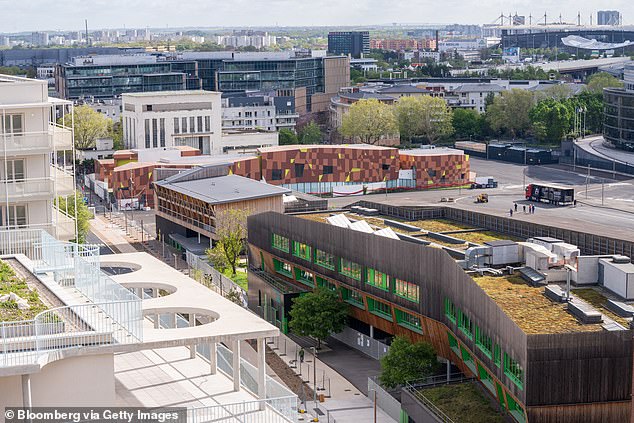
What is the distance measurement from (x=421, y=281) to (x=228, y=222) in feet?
80.9

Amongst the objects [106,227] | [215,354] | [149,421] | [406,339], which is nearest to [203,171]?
[106,227]

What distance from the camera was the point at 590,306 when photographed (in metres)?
32.6

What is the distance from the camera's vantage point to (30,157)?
102 ft

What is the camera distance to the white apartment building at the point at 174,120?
104 meters

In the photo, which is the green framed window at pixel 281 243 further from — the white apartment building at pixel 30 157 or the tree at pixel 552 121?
the tree at pixel 552 121

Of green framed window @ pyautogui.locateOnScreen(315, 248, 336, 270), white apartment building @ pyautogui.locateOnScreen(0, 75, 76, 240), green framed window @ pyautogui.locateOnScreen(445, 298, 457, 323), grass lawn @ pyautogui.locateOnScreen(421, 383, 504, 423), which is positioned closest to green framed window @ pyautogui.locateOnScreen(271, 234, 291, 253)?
green framed window @ pyautogui.locateOnScreen(315, 248, 336, 270)

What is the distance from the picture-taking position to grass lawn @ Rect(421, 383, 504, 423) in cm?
3247

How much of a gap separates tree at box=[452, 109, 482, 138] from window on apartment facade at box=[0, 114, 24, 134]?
10305 cm

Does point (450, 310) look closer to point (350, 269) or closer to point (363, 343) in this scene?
point (363, 343)

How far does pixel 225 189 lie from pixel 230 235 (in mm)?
9176

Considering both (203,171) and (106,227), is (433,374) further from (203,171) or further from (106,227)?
(106,227)

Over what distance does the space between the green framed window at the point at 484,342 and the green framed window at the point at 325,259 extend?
43.3 feet

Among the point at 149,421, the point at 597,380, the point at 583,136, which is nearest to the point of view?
the point at 149,421

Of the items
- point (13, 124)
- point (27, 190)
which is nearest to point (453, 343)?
point (27, 190)
